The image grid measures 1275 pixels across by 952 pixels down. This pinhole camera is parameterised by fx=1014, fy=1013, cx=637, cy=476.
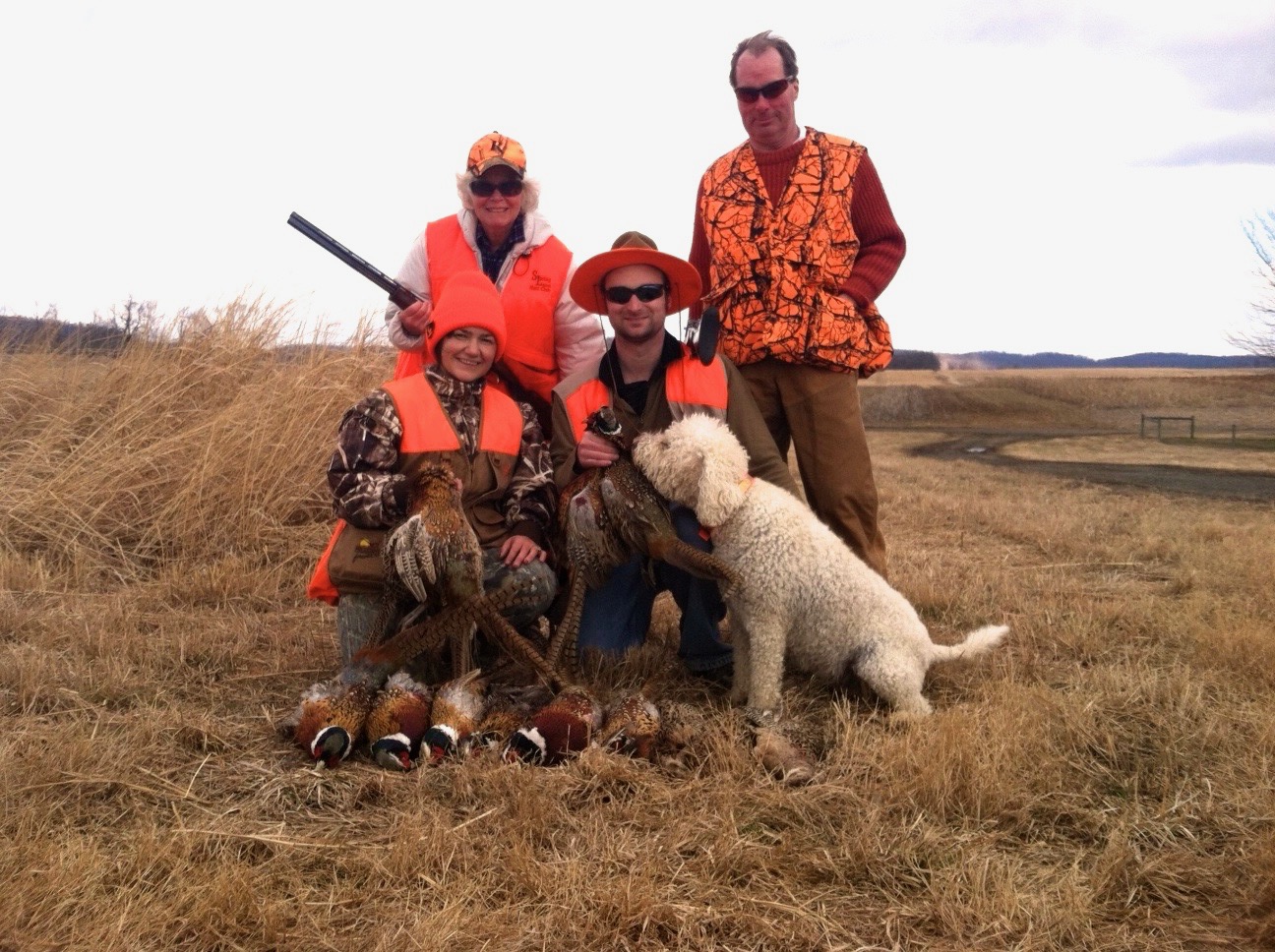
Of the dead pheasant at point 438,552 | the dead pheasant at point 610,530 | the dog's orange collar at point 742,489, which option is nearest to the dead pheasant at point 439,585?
the dead pheasant at point 438,552

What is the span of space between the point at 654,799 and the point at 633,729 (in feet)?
1.43

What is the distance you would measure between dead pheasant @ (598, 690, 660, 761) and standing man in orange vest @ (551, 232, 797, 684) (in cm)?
87

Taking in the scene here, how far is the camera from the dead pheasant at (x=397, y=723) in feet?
12.1

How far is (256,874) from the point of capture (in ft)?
9.59

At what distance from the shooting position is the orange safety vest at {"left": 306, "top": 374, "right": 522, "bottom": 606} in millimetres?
4414

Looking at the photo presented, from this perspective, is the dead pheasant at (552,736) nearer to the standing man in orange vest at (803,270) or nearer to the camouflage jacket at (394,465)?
the camouflage jacket at (394,465)

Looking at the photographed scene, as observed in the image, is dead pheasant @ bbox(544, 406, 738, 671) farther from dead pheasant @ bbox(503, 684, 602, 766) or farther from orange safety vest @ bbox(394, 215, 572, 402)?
orange safety vest @ bbox(394, 215, 572, 402)

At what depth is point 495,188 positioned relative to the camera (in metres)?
5.00

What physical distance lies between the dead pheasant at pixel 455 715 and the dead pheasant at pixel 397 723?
44 millimetres

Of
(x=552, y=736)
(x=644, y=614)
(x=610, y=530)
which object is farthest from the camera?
(x=644, y=614)

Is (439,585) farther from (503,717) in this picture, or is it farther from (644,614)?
(644,614)

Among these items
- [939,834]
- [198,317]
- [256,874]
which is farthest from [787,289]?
[198,317]

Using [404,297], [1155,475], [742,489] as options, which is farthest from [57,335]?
[1155,475]

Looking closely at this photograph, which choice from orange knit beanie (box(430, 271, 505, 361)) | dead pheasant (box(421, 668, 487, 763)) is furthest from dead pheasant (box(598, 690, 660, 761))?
orange knit beanie (box(430, 271, 505, 361))
